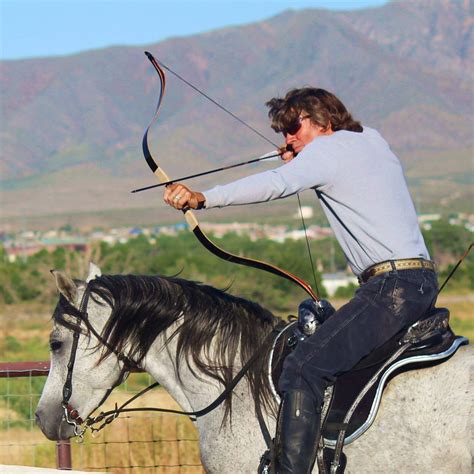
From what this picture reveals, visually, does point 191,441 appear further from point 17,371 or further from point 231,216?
point 231,216

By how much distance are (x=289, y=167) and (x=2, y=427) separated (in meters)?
8.05

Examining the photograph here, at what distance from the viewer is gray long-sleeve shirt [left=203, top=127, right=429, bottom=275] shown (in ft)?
17.8

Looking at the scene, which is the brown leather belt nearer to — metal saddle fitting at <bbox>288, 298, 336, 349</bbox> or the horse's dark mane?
metal saddle fitting at <bbox>288, 298, 336, 349</bbox>

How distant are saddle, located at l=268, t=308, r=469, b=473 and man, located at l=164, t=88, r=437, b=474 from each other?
67mm

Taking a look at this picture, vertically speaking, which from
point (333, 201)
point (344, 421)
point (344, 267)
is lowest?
point (344, 421)

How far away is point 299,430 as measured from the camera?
5430 millimetres

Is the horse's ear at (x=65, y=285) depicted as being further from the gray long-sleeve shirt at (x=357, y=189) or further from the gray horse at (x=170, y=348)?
the gray long-sleeve shirt at (x=357, y=189)

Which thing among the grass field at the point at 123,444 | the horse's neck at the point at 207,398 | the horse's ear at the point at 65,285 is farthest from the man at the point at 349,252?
Answer: the grass field at the point at 123,444

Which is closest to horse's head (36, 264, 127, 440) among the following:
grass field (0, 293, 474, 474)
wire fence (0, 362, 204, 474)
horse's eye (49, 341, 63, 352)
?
horse's eye (49, 341, 63, 352)

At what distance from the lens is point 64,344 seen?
6.04 m

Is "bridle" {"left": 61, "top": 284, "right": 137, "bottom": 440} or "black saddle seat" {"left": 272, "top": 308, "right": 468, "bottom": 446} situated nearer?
"black saddle seat" {"left": 272, "top": 308, "right": 468, "bottom": 446}

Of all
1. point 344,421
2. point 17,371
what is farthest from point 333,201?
point 17,371

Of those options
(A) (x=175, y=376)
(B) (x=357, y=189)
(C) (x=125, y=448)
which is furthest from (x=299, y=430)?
(C) (x=125, y=448)

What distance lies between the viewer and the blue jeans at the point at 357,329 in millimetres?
5438
